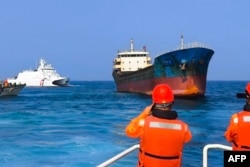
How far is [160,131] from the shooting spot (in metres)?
4.25

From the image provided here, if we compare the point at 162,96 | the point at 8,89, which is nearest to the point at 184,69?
the point at 8,89

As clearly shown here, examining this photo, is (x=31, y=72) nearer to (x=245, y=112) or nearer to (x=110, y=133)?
(x=110, y=133)

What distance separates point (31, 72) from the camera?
10731 cm

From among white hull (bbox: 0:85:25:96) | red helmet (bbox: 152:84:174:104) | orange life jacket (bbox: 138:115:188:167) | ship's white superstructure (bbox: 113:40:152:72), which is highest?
Answer: ship's white superstructure (bbox: 113:40:152:72)

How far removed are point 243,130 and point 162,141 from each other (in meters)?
1.02

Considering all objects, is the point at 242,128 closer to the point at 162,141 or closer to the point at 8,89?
the point at 162,141

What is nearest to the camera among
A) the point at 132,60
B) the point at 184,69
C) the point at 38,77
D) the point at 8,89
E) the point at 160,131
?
the point at 160,131

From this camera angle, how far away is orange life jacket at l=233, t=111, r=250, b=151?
15.4 feet

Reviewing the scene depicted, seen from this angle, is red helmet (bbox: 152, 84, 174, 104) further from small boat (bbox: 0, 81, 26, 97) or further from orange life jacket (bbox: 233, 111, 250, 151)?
small boat (bbox: 0, 81, 26, 97)

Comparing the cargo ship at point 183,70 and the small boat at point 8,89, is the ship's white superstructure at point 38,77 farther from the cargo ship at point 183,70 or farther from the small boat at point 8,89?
the cargo ship at point 183,70

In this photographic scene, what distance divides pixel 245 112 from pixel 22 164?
352 inches

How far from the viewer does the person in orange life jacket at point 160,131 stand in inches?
167

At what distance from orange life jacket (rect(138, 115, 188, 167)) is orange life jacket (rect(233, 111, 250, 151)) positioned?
765 mm

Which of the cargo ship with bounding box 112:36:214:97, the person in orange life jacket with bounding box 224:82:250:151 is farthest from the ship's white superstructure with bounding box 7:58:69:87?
the person in orange life jacket with bounding box 224:82:250:151
